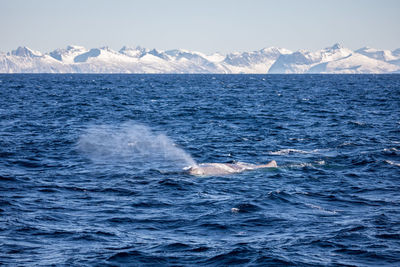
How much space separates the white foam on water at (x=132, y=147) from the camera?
104ft

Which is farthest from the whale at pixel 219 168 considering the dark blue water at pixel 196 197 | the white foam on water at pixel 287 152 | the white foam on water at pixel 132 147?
the white foam on water at pixel 287 152

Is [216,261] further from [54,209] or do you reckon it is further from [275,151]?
[275,151]

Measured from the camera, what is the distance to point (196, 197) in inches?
867

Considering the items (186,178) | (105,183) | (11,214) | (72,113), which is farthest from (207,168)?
(72,113)

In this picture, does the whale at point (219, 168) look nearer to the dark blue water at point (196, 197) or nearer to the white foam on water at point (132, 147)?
the dark blue water at point (196, 197)

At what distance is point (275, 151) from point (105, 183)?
46.2 feet

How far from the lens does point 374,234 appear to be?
55.2ft

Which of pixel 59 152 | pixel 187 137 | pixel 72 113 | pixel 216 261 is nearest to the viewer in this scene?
pixel 216 261

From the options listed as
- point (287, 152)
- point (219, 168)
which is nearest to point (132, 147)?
point (219, 168)

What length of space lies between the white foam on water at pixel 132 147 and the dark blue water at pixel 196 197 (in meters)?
0.09

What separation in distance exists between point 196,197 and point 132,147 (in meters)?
15.6

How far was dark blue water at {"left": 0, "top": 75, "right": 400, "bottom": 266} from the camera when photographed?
15.2 metres

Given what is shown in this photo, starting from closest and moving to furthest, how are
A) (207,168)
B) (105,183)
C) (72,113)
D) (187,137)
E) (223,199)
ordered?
(223,199) < (105,183) < (207,168) < (187,137) < (72,113)

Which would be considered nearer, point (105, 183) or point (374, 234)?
point (374, 234)
